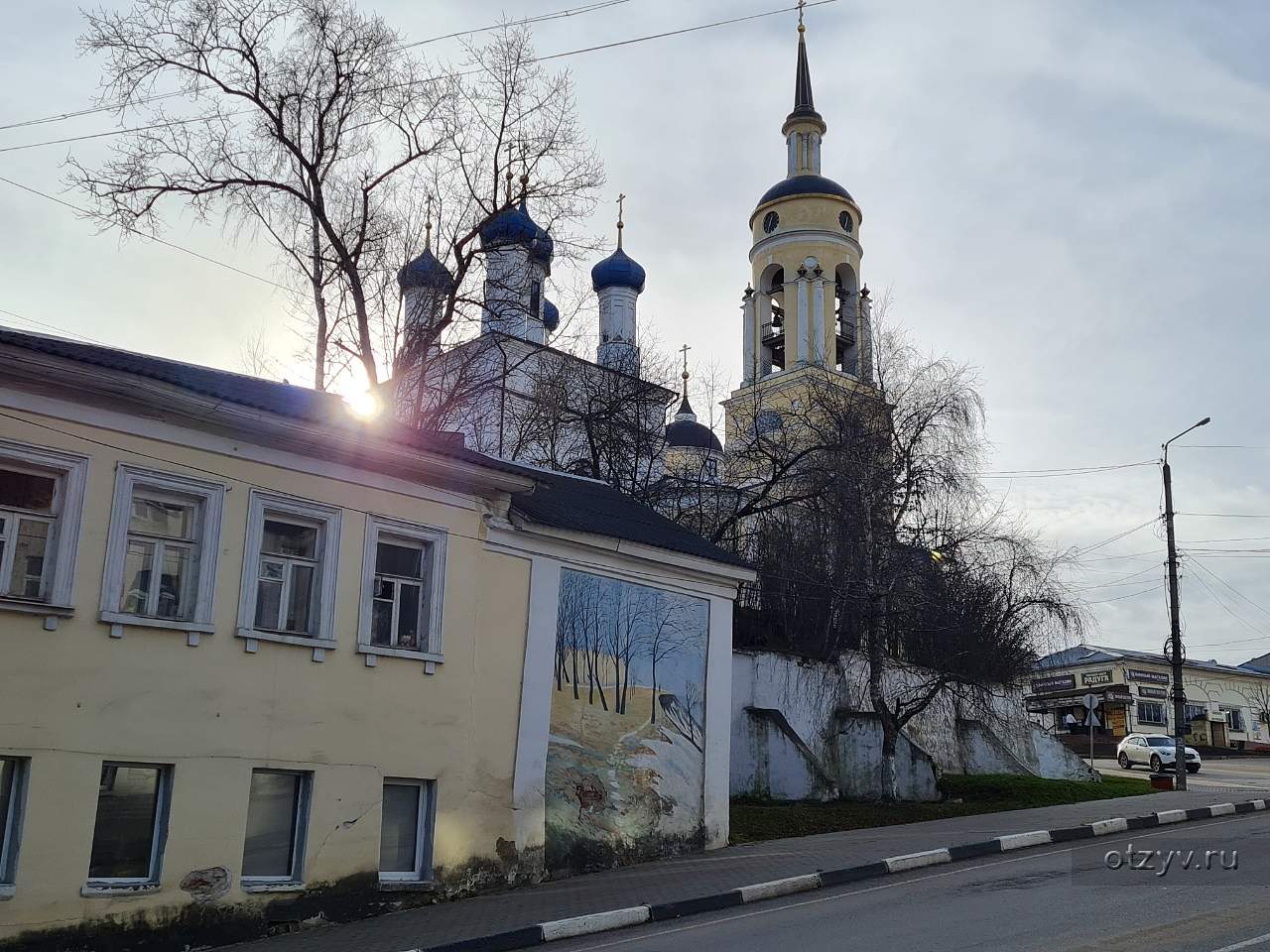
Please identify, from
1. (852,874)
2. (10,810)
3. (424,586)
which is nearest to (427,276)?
(424,586)

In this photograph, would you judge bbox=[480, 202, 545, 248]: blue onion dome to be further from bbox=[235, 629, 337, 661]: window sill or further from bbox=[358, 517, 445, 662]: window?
bbox=[235, 629, 337, 661]: window sill

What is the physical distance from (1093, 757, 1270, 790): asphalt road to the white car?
0.99 feet

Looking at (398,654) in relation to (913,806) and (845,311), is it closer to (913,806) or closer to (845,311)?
(913,806)

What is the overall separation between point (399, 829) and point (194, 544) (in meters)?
3.90

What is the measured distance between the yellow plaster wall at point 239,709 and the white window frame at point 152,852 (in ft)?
0.27

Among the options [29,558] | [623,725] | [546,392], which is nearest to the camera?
[29,558]

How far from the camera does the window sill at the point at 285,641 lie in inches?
477

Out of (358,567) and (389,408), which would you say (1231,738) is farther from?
(358,567)

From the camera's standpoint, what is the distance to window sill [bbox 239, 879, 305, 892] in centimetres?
1178

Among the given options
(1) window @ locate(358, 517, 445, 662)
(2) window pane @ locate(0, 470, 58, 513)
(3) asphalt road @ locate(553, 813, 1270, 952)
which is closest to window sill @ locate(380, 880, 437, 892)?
(1) window @ locate(358, 517, 445, 662)

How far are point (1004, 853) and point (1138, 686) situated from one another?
5023 cm

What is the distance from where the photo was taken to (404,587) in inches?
544

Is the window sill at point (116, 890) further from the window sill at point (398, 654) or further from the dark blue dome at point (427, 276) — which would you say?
the dark blue dome at point (427, 276)

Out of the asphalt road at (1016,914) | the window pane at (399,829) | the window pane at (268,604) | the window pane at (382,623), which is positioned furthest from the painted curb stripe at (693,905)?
the window pane at (268,604)
